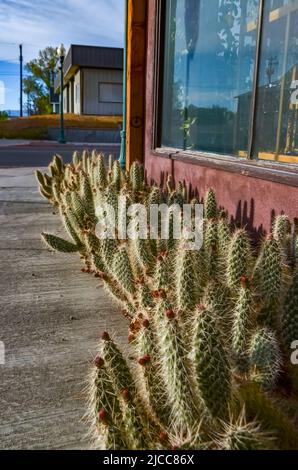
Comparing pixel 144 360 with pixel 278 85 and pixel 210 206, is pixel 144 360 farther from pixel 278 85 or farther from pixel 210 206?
pixel 278 85

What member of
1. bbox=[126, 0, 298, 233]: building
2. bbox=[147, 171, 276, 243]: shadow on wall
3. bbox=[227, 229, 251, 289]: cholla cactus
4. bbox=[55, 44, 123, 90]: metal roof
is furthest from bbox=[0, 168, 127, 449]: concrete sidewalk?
bbox=[55, 44, 123, 90]: metal roof

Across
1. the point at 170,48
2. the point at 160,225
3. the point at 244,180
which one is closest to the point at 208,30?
the point at 170,48

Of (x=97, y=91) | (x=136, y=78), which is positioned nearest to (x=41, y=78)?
(x=97, y=91)

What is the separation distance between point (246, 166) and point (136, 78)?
11.6ft

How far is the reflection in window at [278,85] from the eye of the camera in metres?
3.73

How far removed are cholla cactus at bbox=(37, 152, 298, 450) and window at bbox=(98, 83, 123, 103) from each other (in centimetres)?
3382

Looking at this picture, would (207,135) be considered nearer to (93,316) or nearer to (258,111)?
(258,111)

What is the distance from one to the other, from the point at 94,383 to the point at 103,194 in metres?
3.00

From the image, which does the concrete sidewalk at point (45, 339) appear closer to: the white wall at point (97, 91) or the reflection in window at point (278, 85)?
the reflection in window at point (278, 85)

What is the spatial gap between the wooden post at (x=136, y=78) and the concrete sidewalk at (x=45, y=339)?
2.52 metres

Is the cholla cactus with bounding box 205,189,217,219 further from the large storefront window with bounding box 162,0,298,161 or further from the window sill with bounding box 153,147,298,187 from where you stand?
the large storefront window with bounding box 162,0,298,161

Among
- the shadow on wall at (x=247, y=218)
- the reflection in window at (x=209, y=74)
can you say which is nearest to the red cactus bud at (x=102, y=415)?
the shadow on wall at (x=247, y=218)

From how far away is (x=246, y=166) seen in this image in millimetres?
4066

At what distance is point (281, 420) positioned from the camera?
70.4 inches
